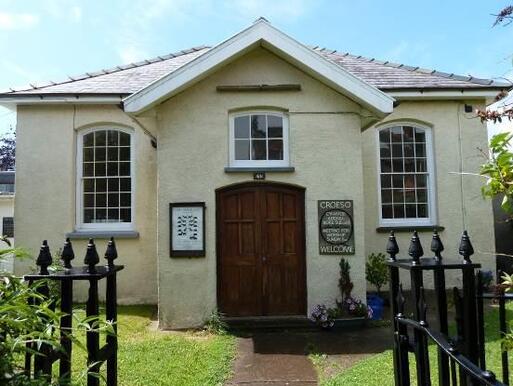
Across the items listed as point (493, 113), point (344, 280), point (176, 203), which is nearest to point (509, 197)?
point (493, 113)

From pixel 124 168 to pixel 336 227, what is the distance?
6.19 meters

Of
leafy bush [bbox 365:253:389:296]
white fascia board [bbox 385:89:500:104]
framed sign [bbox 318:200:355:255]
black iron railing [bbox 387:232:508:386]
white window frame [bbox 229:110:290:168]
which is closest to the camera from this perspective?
black iron railing [bbox 387:232:508:386]

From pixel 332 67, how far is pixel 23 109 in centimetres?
811

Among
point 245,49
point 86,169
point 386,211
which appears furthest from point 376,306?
point 86,169

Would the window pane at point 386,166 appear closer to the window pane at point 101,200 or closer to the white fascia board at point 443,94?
the white fascia board at point 443,94

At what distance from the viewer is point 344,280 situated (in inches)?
336

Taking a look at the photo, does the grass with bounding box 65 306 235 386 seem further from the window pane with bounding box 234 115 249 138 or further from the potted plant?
the potted plant

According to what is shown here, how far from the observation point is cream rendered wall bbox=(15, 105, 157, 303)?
11.6 m

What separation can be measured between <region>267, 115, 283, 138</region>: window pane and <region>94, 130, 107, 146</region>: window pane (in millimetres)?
5148

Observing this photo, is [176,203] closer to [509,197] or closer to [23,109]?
[23,109]

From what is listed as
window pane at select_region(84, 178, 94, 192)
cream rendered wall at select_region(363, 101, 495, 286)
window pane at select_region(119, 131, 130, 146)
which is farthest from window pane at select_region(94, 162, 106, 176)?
cream rendered wall at select_region(363, 101, 495, 286)

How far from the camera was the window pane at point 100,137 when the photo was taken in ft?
39.7

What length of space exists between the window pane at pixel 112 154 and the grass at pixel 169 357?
496 centimetres

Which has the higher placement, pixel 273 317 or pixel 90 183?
pixel 90 183
